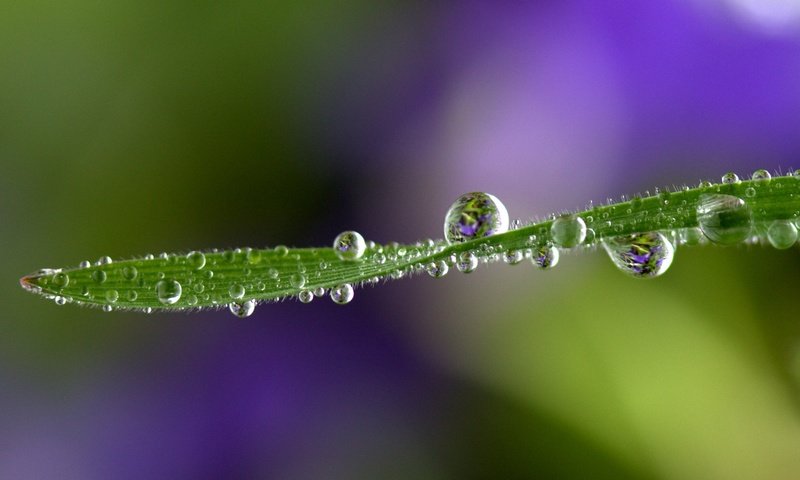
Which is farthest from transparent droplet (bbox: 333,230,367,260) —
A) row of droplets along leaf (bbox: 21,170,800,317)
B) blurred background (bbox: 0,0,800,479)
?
blurred background (bbox: 0,0,800,479)

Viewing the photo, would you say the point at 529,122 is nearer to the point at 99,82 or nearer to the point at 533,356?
the point at 533,356

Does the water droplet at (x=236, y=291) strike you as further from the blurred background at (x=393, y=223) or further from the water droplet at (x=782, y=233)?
the blurred background at (x=393, y=223)

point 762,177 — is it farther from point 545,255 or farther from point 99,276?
point 99,276

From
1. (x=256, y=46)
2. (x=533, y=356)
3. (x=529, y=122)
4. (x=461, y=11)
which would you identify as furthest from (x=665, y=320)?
(x=256, y=46)

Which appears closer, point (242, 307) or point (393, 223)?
point (242, 307)

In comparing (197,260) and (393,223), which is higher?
(393,223)

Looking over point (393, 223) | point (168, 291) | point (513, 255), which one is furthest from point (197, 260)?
point (393, 223)

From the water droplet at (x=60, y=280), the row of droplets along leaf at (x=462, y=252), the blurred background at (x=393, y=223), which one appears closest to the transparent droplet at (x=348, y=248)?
the row of droplets along leaf at (x=462, y=252)
